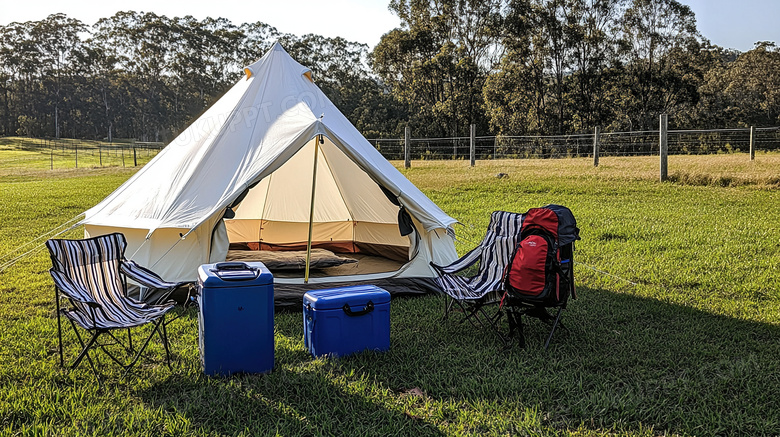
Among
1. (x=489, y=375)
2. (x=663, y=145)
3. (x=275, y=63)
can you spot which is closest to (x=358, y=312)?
(x=489, y=375)

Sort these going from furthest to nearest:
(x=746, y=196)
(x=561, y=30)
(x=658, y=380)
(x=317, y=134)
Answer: (x=561, y=30) < (x=746, y=196) < (x=317, y=134) < (x=658, y=380)

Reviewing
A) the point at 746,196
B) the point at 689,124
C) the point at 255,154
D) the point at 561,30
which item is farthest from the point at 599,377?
the point at 689,124

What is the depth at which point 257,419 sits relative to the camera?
2.80 meters

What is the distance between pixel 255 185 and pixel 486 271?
7.43ft

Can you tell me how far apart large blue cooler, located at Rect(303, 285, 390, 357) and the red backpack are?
836 millimetres

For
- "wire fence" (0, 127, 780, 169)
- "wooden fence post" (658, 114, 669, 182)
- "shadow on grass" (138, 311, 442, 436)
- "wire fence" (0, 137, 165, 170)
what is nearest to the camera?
"shadow on grass" (138, 311, 442, 436)

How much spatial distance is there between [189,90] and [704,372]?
40.9m

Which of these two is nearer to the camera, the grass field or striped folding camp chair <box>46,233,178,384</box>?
the grass field

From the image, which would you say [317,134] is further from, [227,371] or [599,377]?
[599,377]

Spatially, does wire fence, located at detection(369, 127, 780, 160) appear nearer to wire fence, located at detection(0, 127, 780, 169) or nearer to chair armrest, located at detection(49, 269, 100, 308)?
wire fence, located at detection(0, 127, 780, 169)

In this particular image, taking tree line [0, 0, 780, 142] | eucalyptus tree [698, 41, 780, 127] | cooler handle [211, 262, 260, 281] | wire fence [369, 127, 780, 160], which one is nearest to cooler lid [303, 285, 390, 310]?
cooler handle [211, 262, 260, 281]

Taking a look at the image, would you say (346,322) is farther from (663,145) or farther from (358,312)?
(663,145)

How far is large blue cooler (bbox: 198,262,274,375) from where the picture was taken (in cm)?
326

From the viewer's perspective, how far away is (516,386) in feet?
10.4
